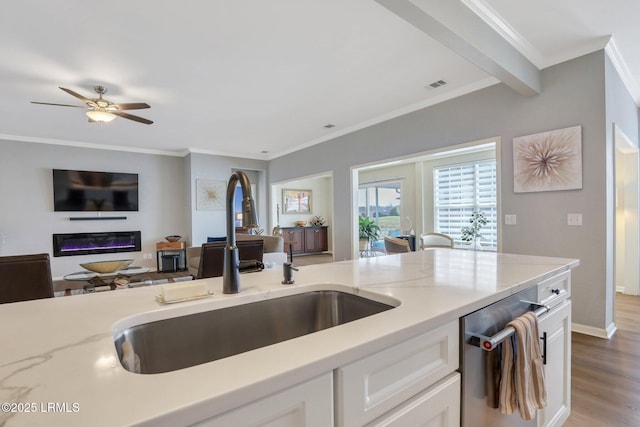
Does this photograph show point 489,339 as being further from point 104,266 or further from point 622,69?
point 622,69

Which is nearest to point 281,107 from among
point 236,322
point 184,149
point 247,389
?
point 184,149

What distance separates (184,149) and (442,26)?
6.01 m

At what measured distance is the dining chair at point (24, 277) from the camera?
1910 mm

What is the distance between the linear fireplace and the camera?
5.69 meters

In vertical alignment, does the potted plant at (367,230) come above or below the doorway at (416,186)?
below

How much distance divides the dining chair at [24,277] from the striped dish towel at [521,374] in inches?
104

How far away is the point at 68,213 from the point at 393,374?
23.3 ft

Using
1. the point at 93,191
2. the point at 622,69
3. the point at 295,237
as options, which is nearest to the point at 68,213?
the point at 93,191

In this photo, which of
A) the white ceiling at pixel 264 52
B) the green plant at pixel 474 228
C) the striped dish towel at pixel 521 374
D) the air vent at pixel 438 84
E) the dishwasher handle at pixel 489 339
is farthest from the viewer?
the green plant at pixel 474 228

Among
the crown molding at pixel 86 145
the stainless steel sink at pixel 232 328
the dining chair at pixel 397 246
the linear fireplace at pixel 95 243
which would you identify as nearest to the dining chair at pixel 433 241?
the dining chair at pixel 397 246

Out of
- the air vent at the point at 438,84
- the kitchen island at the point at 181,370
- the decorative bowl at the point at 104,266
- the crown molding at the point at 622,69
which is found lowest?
the decorative bowl at the point at 104,266

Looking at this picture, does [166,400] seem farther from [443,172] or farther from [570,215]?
[443,172]

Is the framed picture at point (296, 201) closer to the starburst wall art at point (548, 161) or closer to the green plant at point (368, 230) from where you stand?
the green plant at point (368, 230)

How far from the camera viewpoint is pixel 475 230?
5285 millimetres
